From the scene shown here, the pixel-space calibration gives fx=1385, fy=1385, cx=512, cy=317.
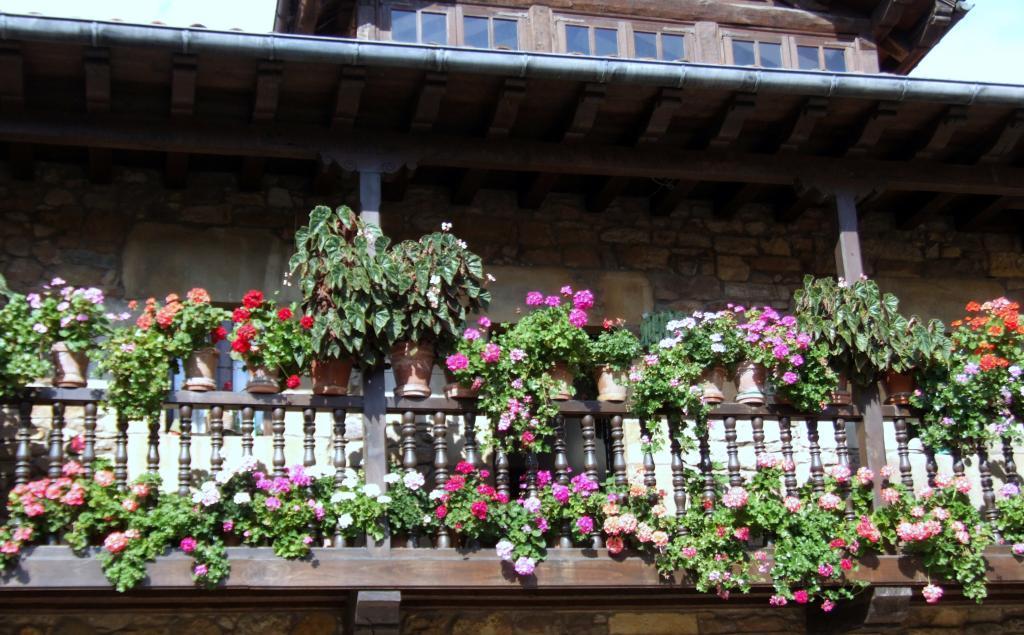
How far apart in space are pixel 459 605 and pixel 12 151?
373 cm

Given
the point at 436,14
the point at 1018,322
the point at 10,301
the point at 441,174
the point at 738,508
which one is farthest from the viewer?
the point at 436,14

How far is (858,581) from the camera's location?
7.18 meters

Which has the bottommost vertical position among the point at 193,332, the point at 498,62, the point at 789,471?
the point at 789,471

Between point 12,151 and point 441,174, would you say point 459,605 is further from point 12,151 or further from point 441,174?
point 12,151

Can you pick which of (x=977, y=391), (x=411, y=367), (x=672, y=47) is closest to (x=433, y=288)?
(x=411, y=367)

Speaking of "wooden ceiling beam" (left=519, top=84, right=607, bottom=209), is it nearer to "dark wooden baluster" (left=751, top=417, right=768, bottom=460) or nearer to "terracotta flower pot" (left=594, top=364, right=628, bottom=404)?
"terracotta flower pot" (left=594, top=364, right=628, bottom=404)

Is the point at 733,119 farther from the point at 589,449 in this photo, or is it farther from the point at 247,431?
the point at 247,431

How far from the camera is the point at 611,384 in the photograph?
24.3 feet

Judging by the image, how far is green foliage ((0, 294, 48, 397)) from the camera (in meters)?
6.57

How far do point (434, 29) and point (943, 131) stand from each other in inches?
138

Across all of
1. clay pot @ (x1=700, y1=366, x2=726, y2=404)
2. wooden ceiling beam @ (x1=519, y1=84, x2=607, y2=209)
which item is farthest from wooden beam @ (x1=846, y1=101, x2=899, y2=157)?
clay pot @ (x1=700, y1=366, x2=726, y2=404)

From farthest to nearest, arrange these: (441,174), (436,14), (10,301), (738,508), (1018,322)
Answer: (436,14) → (441,174) → (1018,322) → (738,508) → (10,301)

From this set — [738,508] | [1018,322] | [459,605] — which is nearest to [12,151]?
[459,605]

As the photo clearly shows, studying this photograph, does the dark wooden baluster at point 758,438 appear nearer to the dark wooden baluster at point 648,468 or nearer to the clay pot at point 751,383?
the clay pot at point 751,383
